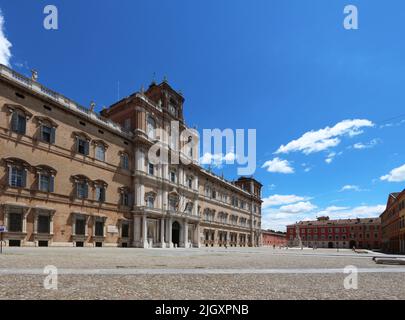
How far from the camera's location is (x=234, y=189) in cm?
7675

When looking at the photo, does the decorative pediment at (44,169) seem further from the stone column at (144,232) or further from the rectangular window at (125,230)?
the stone column at (144,232)

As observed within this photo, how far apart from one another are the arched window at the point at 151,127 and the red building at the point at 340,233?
87195mm

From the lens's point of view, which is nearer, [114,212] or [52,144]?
[52,144]

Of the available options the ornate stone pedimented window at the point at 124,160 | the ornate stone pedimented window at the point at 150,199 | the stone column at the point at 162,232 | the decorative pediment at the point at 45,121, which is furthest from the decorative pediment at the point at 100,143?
the stone column at the point at 162,232

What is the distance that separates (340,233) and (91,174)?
112730 mm

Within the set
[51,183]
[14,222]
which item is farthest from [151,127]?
[14,222]

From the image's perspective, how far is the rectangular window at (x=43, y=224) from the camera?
2881 cm

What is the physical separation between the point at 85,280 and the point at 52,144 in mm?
26196

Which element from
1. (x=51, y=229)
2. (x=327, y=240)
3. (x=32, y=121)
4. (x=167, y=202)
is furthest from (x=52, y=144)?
(x=327, y=240)

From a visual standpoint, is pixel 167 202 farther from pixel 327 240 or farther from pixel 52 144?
pixel 327 240

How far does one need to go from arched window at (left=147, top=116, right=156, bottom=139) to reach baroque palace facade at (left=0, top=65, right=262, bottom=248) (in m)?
0.15

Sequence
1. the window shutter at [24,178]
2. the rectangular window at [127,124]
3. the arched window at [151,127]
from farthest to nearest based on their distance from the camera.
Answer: the arched window at [151,127] < the rectangular window at [127,124] < the window shutter at [24,178]

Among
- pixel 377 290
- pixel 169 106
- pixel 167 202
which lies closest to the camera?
pixel 377 290

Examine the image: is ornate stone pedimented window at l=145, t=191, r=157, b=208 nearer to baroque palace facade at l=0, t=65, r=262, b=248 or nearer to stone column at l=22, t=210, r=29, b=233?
baroque palace facade at l=0, t=65, r=262, b=248
